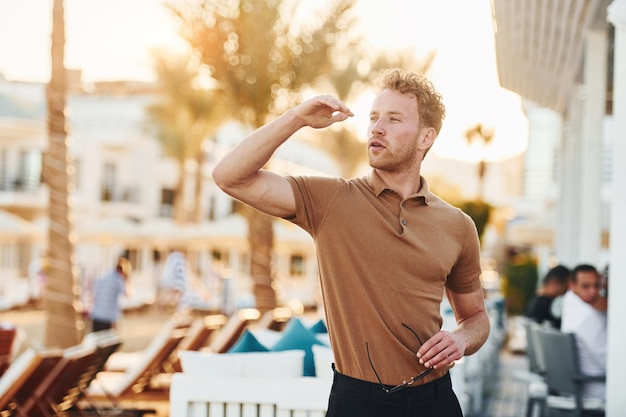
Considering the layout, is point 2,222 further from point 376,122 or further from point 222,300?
point 376,122

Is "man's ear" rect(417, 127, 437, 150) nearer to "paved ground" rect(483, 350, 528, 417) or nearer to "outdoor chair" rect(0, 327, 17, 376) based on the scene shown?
"paved ground" rect(483, 350, 528, 417)

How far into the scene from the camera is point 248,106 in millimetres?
16781

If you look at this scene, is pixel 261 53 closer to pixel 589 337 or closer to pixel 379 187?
pixel 589 337

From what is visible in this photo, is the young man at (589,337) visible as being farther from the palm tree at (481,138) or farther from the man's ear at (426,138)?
the palm tree at (481,138)

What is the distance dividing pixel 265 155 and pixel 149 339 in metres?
19.1

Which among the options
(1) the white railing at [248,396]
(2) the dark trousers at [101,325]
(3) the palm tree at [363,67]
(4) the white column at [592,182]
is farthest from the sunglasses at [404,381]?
(3) the palm tree at [363,67]

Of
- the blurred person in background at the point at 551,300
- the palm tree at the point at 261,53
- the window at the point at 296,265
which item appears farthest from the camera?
the window at the point at 296,265

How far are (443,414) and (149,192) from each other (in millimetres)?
51760

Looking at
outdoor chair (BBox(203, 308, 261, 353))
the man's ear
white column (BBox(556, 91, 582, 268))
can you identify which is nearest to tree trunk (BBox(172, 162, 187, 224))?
white column (BBox(556, 91, 582, 268))

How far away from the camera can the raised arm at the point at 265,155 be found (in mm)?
2826

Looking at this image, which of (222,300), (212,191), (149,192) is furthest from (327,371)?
(212,191)

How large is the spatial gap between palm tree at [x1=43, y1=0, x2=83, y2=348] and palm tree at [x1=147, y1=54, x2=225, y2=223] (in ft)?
66.8

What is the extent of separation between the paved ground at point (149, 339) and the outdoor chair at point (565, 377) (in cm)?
313

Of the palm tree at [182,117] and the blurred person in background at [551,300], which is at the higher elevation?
the palm tree at [182,117]
